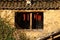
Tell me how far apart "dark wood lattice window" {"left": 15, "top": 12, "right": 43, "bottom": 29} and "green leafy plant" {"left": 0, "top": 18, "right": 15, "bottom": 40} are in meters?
0.90

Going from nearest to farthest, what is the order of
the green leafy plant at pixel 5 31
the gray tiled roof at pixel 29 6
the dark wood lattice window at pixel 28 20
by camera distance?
the gray tiled roof at pixel 29 6 → the green leafy plant at pixel 5 31 → the dark wood lattice window at pixel 28 20

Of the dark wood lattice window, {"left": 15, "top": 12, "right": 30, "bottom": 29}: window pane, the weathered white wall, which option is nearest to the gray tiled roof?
the weathered white wall

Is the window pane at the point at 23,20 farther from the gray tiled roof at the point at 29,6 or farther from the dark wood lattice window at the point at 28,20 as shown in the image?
the gray tiled roof at the point at 29,6

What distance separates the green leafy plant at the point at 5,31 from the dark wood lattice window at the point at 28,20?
35.6 inches

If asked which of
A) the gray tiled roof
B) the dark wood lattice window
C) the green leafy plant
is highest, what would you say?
the gray tiled roof

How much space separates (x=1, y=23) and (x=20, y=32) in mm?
1785

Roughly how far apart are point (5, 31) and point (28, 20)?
2.32 meters

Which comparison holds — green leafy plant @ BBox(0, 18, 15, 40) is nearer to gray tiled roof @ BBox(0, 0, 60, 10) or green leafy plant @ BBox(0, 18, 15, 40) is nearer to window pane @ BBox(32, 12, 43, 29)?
gray tiled roof @ BBox(0, 0, 60, 10)

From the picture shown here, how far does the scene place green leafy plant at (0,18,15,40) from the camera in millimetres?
25625

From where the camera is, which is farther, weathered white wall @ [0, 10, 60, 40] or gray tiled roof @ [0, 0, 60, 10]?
weathered white wall @ [0, 10, 60, 40]

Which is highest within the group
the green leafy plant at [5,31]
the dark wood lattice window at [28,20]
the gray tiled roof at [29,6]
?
the gray tiled roof at [29,6]

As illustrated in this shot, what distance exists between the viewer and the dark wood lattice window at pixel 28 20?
26500 millimetres

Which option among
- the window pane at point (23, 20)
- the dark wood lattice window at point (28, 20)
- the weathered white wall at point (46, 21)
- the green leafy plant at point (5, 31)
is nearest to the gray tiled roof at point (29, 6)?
the weathered white wall at point (46, 21)

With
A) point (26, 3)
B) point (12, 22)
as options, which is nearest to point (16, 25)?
point (12, 22)
